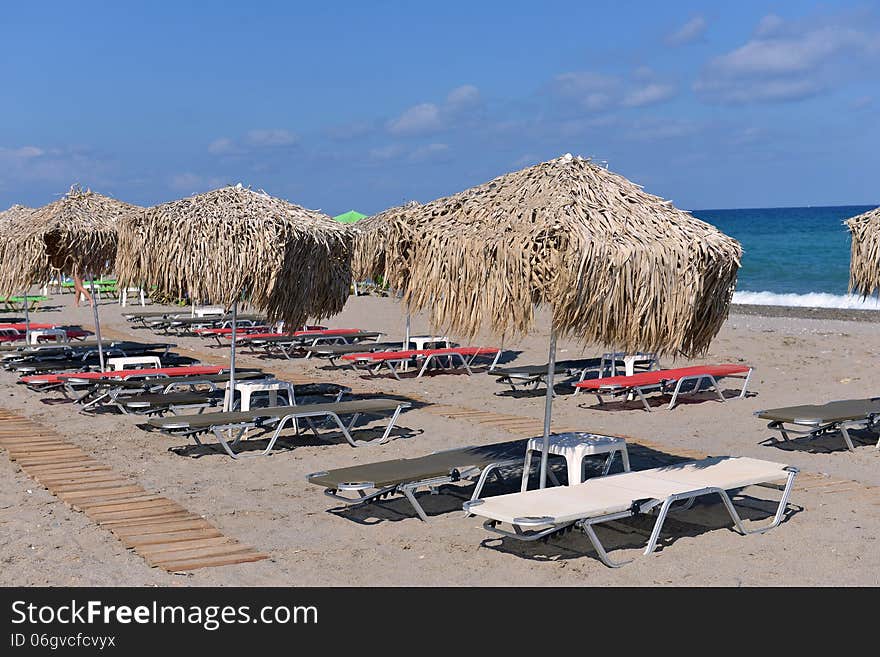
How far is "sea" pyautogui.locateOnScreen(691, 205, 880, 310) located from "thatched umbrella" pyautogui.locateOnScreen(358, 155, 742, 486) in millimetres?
10091

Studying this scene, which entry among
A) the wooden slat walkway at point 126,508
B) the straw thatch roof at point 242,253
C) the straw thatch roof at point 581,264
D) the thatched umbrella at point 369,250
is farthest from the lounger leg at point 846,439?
the wooden slat walkway at point 126,508

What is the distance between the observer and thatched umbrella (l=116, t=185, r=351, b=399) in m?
8.41

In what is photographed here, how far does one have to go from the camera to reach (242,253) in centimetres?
838

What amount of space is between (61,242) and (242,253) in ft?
13.6

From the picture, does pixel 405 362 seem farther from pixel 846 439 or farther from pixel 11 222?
pixel 846 439

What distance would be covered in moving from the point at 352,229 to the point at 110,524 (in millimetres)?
4240

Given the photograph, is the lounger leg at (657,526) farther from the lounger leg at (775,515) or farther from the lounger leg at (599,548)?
the lounger leg at (775,515)

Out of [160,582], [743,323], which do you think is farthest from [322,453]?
[743,323]

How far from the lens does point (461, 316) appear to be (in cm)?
613
